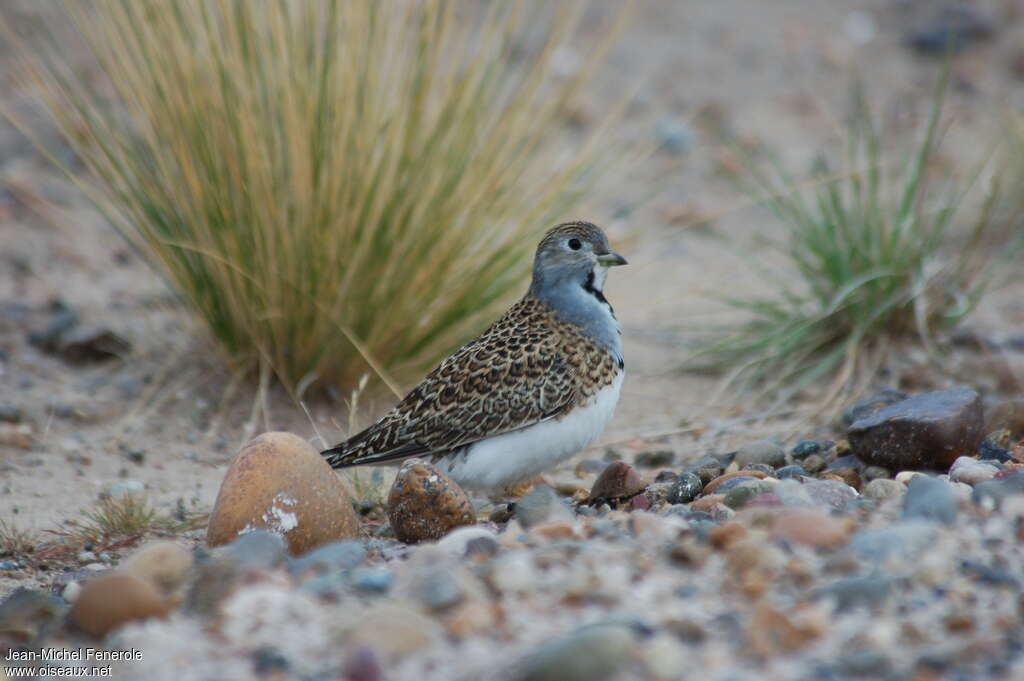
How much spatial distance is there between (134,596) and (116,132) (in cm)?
271

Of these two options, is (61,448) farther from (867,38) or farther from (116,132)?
(867,38)

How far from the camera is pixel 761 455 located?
4801 mm

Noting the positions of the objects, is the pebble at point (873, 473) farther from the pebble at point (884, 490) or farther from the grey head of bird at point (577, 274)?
the grey head of bird at point (577, 274)

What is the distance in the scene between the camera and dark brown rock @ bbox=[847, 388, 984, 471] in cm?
437

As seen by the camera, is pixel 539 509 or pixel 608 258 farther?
pixel 608 258

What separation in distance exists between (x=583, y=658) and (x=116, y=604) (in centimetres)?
120

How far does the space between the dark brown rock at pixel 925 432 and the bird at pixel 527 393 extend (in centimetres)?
88

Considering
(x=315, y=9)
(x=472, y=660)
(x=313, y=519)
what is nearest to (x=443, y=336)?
(x=315, y=9)

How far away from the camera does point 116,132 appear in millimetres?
5383

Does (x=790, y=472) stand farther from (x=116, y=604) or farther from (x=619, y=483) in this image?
(x=116, y=604)

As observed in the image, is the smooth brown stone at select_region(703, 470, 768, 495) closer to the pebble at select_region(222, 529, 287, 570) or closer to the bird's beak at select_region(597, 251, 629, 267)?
the bird's beak at select_region(597, 251, 629, 267)

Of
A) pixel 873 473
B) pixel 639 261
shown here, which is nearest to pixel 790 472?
pixel 873 473

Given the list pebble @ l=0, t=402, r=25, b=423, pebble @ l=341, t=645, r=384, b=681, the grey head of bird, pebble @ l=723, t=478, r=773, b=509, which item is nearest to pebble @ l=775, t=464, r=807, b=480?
pebble @ l=723, t=478, r=773, b=509

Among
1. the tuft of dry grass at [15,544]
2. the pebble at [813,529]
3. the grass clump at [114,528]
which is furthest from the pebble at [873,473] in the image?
the tuft of dry grass at [15,544]
